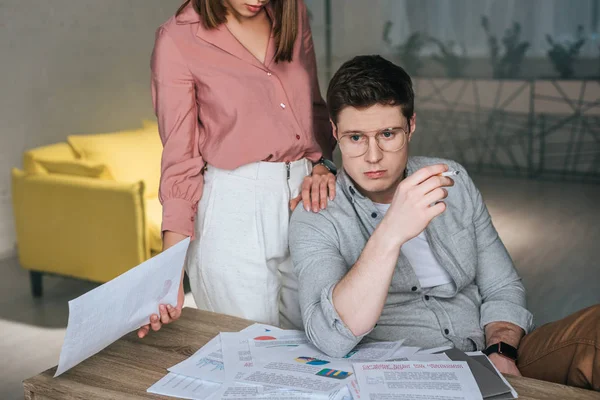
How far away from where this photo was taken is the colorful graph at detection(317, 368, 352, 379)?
4.35 ft

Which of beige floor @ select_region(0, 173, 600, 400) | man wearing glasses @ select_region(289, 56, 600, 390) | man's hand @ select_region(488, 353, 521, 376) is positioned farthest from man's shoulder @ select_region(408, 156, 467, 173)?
beige floor @ select_region(0, 173, 600, 400)

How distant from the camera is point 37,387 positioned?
136 centimetres

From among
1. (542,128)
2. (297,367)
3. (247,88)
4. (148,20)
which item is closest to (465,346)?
(297,367)

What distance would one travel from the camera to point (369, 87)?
1.73m

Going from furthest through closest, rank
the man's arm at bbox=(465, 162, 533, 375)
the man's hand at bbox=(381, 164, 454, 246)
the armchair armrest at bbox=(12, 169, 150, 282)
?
the armchair armrest at bbox=(12, 169, 150, 282), the man's arm at bbox=(465, 162, 533, 375), the man's hand at bbox=(381, 164, 454, 246)

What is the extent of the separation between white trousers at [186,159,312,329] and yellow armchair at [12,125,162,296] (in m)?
1.79

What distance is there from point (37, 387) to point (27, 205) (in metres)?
2.86

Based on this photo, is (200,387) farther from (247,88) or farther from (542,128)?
(542,128)

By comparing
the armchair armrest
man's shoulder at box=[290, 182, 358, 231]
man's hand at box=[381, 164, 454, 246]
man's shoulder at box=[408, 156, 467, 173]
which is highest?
man's hand at box=[381, 164, 454, 246]

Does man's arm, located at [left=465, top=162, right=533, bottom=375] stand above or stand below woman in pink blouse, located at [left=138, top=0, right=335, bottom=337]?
below

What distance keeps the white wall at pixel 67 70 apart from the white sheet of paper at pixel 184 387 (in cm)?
369

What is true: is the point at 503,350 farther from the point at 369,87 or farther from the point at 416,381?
the point at 369,87

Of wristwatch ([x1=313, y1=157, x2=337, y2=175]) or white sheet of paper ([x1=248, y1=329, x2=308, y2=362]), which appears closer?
white sheet of paper ([x1=248, y1=329, x2=308, y2=362])

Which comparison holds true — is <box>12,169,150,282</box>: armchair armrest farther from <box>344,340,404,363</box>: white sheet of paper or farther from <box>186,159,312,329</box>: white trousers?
<box>344,340,404,363</box>: white sheet of paper
